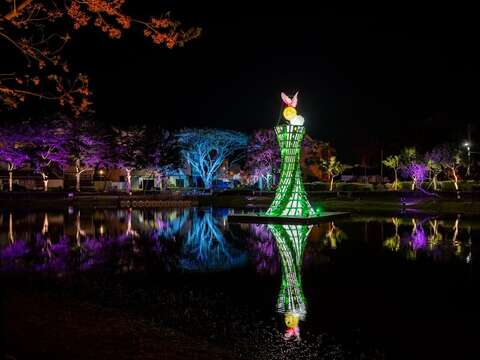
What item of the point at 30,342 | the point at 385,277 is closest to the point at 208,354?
the point at 30,342

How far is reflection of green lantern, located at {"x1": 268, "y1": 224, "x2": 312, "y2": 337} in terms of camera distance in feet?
31.2

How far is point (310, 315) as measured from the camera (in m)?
9.37

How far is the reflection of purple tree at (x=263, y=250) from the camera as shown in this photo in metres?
14.3

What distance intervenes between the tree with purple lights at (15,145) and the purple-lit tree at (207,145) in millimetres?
17229

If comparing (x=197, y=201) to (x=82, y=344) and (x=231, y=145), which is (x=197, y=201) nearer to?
(x=231, y=145)

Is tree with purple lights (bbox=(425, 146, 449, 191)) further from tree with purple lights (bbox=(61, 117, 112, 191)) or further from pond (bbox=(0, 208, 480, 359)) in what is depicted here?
tree with purple lights (bbox=(61, 117, 112, 191))

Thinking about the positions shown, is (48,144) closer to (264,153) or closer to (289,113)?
(264,153)

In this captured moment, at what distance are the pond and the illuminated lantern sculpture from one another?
646 centimetres

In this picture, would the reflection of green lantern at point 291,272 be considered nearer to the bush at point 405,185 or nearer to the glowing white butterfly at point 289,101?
the glowing white butterfly at point 289,101

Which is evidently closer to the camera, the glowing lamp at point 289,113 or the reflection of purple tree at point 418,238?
the reflection of purple tree at point 418,238

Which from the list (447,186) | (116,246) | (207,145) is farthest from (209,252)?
(447,186)

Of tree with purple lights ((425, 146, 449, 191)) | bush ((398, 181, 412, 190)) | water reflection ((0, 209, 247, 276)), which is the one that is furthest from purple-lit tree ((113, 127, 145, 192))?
tree with purple lights ((425, 146, 449, 191))

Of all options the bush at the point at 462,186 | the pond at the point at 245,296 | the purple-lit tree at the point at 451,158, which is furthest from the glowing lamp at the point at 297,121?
the bush at the point at 462,186

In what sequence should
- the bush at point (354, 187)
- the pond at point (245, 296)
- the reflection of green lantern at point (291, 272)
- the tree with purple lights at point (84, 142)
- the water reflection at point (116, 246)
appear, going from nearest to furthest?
the pond at point (245, 296)
the reflection of green lantern at point (291, 272)
the water reflection at point (116, 246)
the bush at point (354, 187)
the tree with purple lights at point (84, 142)
